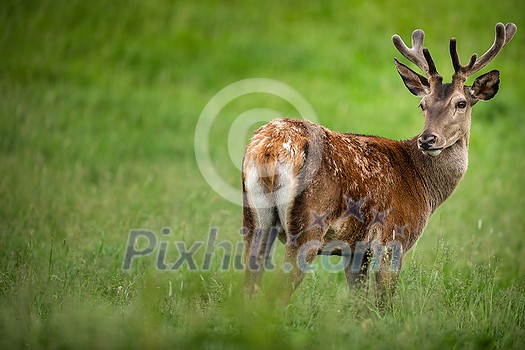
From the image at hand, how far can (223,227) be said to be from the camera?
9164mm

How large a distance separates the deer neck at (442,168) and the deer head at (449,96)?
140mm

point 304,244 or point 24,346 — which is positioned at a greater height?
point 304,244

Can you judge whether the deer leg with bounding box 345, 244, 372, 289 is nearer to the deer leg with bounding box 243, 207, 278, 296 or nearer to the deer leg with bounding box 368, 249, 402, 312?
the deer leg with bounding box 368, 249, 402, 312

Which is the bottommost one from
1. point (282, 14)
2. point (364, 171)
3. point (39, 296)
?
point (39, 296)

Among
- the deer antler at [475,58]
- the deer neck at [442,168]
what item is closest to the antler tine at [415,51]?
the deer antler at [475,58]

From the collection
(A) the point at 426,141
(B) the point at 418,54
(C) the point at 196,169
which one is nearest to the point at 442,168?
(A) the point at 426,141

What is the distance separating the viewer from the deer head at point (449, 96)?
23.5 ft

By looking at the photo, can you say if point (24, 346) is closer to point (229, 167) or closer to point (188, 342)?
point (188, 342)

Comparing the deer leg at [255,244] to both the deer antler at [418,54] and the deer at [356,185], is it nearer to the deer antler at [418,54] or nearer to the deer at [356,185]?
the deer at [356,185]

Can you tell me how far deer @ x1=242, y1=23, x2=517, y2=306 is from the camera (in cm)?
588

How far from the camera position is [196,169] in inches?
553

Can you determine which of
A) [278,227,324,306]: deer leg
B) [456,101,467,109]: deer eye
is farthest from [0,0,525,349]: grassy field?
[456,101,467,109]: deer eye

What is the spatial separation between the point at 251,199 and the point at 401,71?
2633 millimetres

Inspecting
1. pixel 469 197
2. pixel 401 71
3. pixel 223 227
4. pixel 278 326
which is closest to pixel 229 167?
pixel 469 197
